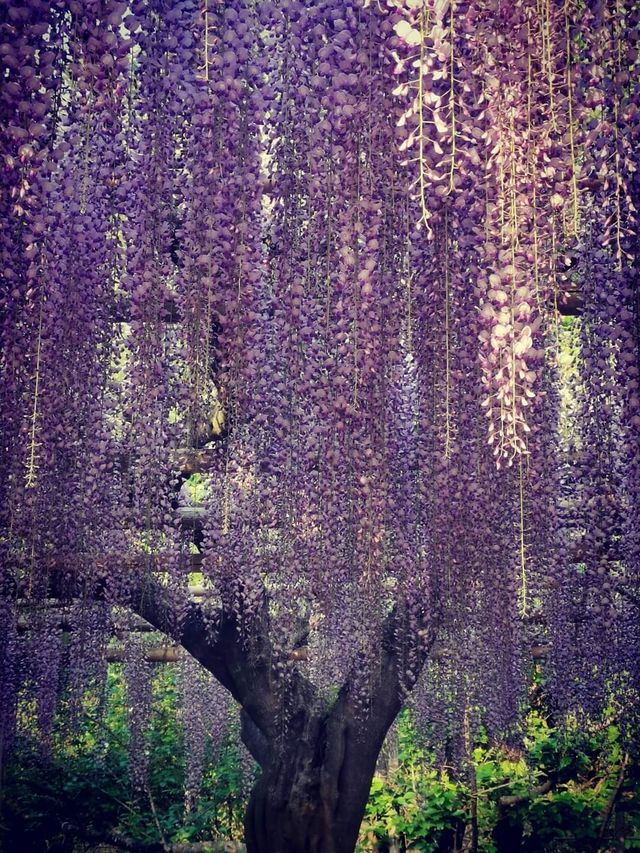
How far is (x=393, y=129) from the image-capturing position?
331 cm

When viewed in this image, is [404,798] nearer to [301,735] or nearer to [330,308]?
[301,735]

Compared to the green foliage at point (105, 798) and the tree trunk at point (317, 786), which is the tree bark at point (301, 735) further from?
the green foliage at point (105, 798)

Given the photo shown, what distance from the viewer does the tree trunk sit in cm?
634

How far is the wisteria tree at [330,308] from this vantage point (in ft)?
9.58

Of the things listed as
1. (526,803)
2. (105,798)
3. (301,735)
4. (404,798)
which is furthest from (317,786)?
(105,798)

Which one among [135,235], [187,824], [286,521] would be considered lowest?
[187,824]

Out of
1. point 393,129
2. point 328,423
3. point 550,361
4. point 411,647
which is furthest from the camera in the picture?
point 411,647

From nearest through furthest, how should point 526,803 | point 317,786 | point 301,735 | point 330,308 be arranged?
1. point 330,308
2. point 317,786
3. point 301,735
4. point 526,803

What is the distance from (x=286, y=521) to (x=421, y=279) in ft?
4.43

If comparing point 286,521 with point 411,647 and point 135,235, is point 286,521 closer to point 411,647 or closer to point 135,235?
point 135,235

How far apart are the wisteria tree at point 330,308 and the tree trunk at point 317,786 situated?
47 centimetres

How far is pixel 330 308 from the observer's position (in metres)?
3.84

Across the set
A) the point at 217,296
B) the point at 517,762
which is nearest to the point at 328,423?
the point at 217,296

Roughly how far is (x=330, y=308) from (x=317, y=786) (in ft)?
12.5
